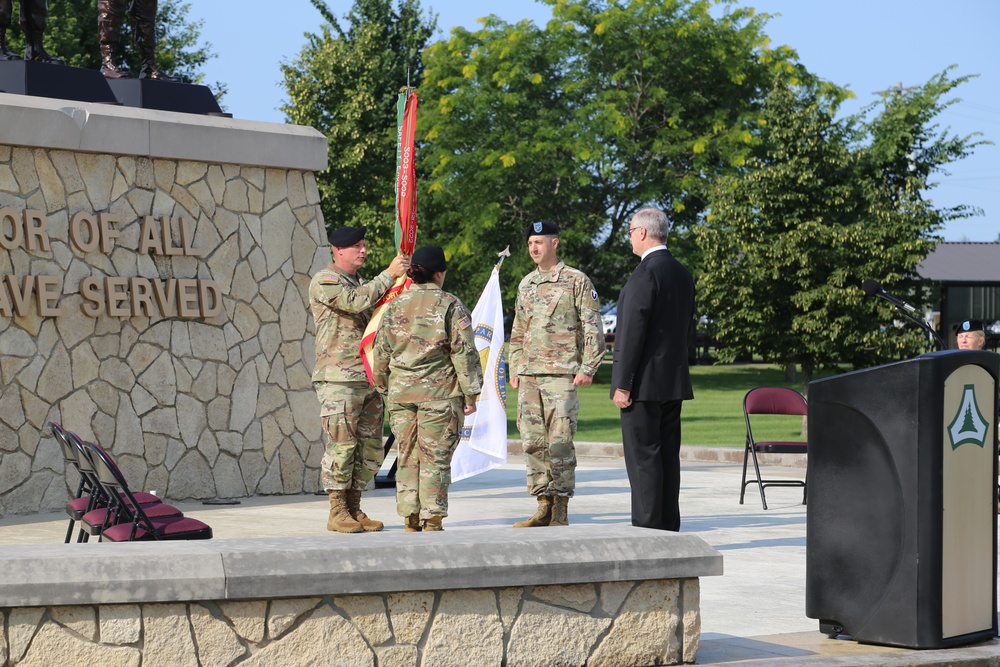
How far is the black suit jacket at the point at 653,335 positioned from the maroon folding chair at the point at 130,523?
7.94 feet

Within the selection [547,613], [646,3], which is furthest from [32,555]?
[646,3]

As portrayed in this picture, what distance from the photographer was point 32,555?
4633 mm

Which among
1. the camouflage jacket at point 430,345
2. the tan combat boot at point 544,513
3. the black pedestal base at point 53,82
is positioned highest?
the black pedestal base at point 53,82

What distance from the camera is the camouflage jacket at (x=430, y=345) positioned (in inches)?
313

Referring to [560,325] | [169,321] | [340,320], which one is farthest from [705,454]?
[340,320]

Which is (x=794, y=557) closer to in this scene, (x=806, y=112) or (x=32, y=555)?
(x=32, y=555)

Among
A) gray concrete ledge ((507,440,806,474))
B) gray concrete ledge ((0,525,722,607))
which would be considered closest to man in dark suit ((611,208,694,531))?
gray concrete ledge ((0,525,722,607))

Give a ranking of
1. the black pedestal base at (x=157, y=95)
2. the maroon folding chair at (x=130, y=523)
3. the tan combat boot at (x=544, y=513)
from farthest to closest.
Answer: the black pedestal base at (x=157, y=95) → the tan combat boot at (x=544, y=513) → the maroon folding chair at (x=130, y=523)

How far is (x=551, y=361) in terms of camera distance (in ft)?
29.9

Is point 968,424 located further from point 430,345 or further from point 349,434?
point 349,434

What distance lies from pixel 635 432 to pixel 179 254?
516cm

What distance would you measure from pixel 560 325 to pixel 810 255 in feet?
54.3

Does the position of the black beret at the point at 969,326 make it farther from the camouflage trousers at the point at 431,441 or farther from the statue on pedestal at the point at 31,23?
the statue on pedestal at the point at 31,23

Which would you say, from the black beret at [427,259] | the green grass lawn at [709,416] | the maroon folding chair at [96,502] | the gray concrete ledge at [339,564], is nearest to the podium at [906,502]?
the gray concrete ledge at [339,564]
